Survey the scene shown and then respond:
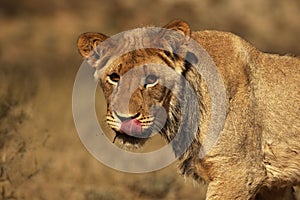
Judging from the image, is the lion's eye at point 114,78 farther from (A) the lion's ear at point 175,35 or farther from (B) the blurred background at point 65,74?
(B) the blurred background at point 65,74

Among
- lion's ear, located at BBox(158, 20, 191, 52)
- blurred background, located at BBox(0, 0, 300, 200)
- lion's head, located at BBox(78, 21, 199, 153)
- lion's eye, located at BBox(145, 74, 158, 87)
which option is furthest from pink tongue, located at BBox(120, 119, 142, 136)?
blurred background, located at BBox(0, 0, 300, 200)

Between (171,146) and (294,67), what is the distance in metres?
1.04

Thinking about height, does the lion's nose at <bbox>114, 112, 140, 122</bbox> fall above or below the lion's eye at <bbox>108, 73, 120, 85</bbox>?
below

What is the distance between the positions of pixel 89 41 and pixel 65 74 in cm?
747

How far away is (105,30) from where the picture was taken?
47.3 feet

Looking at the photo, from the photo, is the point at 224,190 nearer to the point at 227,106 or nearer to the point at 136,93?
the point at 227,106

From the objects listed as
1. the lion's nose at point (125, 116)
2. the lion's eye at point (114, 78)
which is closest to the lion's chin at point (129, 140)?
the lion's nose at point (125, 116)

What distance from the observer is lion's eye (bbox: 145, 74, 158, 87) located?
5121 millimetres

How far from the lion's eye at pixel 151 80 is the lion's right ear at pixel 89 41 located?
0.48 metres

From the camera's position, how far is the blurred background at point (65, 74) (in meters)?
7.78

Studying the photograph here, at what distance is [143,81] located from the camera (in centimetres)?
510

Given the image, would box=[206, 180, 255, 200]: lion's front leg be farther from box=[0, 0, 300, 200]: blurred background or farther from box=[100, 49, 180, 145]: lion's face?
box=[100, 49, 180, 145]: lion's face

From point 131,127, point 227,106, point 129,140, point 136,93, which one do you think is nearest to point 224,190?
point 227,106

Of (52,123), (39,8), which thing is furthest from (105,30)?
(52,123)
